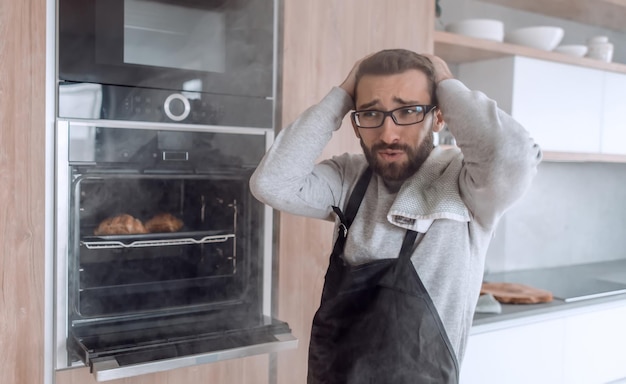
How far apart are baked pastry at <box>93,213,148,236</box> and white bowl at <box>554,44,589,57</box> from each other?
890 mm

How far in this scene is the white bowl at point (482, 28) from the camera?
1.05 meters

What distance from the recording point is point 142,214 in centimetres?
90

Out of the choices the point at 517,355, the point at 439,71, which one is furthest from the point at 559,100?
the point at 439,71

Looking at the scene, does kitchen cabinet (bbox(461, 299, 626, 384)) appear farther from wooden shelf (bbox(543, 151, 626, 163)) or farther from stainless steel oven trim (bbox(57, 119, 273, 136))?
stainless steel oven trim (bbox(57, 119, 273, 136))

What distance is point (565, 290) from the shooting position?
4.66 feet

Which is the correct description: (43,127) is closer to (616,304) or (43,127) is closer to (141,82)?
(141,82)

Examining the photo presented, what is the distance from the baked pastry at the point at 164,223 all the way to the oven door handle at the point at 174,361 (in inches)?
8.5

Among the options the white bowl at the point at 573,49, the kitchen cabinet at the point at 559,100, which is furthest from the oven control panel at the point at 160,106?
the white bowl at the point at 573,49

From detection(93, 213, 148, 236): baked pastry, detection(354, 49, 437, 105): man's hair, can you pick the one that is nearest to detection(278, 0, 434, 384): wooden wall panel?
detection(93, 213, 148, 236): baked pastry

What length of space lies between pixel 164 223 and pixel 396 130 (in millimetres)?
462

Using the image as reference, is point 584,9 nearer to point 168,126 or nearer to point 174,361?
point 168,126

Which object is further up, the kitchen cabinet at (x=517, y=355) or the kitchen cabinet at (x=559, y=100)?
the kitchen cabinet at (x=559, y=100)

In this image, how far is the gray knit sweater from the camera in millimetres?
613

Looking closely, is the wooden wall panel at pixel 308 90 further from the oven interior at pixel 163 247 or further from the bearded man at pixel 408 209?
the bearded man at pixel 408 209
